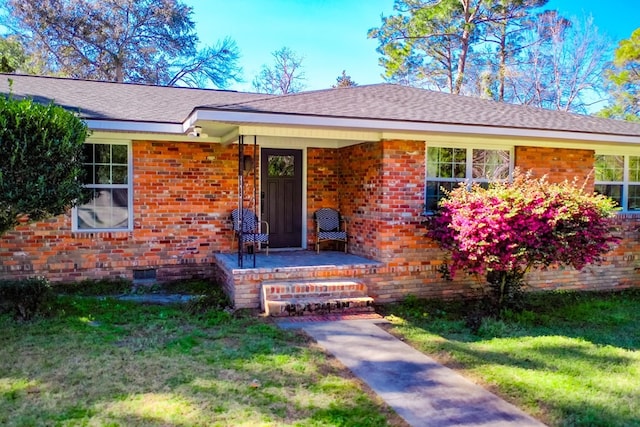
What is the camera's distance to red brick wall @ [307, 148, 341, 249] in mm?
9570

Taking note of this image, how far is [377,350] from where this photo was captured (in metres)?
5.28

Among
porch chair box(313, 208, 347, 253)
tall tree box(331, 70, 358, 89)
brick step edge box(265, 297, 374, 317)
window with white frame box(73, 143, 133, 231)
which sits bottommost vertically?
brick step edge box(265, 297, 374, 317)

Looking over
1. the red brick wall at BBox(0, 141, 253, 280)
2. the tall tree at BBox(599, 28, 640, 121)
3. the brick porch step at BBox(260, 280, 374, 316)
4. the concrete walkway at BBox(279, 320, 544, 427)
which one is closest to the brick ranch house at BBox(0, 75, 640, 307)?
the red brick wall at BBox(0, 141, 253, 280)

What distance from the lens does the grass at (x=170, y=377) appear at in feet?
11.8

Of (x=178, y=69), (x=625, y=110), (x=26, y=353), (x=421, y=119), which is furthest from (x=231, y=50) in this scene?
(x=26, y=353)

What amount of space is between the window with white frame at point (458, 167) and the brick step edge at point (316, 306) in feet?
7.17

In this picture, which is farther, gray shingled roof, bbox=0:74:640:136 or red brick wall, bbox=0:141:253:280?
red brick wall, bbox=0:141:253:280

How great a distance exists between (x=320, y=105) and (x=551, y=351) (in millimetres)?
4555

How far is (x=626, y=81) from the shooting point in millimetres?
19219

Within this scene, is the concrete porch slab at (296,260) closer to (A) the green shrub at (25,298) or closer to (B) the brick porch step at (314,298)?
(B) the brick porch step at (314,298)

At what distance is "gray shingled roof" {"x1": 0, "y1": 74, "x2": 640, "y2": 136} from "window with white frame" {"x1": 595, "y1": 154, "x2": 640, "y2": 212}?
26.2 inches

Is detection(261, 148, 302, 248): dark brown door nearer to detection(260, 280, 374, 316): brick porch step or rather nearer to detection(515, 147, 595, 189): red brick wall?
detection(260, 280, 374, 316): brick porch step

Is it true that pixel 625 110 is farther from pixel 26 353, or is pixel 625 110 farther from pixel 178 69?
pixel 26 353

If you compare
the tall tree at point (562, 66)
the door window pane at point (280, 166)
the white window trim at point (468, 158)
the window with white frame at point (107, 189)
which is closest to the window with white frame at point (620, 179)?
the white window trim at point (468, 158)
